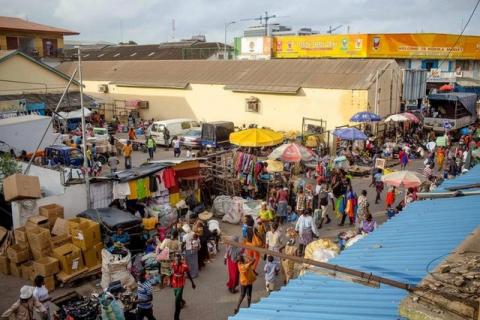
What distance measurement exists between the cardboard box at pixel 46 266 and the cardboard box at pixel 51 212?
155 centimetres

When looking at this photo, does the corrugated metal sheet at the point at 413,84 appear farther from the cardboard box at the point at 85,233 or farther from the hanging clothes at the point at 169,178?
the cardboard box at the point at 85,233

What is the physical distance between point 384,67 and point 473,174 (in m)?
16.8

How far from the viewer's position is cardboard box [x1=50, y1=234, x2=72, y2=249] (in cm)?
1077

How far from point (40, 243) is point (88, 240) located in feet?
3.62

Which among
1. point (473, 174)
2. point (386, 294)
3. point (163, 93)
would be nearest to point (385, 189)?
point (473, 174)

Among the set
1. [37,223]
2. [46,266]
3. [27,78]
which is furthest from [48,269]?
[27,78]

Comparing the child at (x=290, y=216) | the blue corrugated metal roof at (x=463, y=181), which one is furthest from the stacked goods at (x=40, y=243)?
the blue corrugated metal roof at (x=463, y=181)

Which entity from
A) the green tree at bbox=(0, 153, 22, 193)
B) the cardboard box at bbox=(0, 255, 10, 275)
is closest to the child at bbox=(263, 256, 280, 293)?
the cardboard box at bbox=(0, 255, 10, 275)

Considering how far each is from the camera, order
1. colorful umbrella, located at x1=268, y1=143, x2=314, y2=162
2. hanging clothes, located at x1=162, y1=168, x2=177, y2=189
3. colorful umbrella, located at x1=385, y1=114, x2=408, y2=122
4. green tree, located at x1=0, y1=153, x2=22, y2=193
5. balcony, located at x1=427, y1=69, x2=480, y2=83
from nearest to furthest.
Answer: green tree, located at x1=0, y1=153, x2=22, y2=193
hanging clothes, located at x1=162, y1=168, x2=177, y2=189
colorful umbrella, located at x1=268, y1=143, x2=314, y2=162
colorful umbrella, located at x1=385, y1=114, x2=408, y2=122
balcony, located at x1=427, y1=69, x2=480, y2=83

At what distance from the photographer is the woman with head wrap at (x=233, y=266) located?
970cm

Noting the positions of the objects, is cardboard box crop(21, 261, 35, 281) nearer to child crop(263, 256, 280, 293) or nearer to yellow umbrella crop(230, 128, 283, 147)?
child crop(263, 256, 280, 293)

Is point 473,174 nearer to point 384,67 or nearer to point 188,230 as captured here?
point 188,230

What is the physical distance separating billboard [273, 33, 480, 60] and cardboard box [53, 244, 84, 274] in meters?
33.1

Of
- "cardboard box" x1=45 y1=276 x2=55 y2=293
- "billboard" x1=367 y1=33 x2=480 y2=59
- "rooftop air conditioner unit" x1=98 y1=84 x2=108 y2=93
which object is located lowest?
"cardboard box" x1=45 y1=276 x2=55 y2=293
